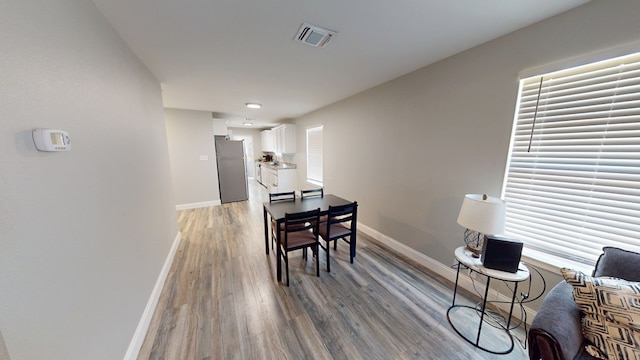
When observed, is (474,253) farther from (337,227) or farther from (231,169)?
(231,169)

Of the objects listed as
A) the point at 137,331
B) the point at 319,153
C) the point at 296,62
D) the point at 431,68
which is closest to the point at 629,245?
the point at 431,68

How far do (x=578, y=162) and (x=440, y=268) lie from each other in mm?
1551

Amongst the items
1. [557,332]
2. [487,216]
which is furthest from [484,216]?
[557,332]

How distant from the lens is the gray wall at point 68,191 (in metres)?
0.71

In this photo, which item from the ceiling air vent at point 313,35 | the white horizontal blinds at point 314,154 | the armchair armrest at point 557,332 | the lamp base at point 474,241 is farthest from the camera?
the white horizontal blinds at point 314,154

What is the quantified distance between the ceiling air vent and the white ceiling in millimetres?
51

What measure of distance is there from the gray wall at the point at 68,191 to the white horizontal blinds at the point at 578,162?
9.74 feet

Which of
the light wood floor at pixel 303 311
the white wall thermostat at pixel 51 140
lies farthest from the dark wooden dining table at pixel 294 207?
the white wall thermostat at pixel 51 140

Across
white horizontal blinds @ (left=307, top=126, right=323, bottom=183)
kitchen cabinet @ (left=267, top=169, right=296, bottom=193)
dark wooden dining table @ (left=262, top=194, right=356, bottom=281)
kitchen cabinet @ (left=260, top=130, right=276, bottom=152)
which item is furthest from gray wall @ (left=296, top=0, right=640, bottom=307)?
kitchen cabinet @ (left=260, top=130, right=276, bottom=152)

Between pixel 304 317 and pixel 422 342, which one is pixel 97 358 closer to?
pixel 304 317

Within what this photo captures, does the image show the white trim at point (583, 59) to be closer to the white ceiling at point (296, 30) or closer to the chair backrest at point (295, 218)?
the white ceiling at point (296, 30)

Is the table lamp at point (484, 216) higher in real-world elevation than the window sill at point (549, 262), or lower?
higher

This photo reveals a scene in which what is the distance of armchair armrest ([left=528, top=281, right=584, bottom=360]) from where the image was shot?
97 centimetres

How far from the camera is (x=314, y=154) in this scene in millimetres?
5297
